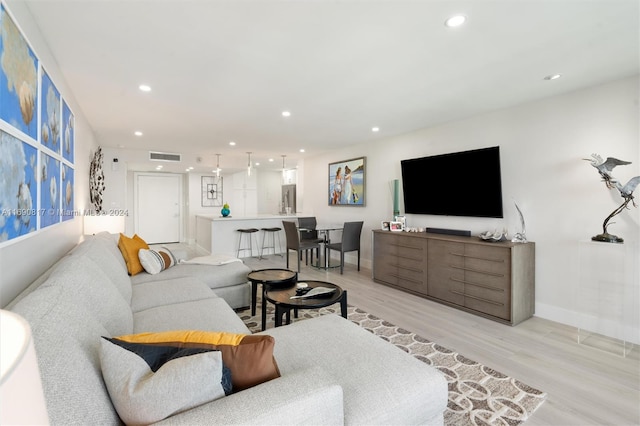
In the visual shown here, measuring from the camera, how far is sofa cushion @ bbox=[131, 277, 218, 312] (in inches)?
92.3

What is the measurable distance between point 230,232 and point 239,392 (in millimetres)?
5899

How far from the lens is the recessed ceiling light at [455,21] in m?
1.87

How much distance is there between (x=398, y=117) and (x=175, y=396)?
388 centimetres

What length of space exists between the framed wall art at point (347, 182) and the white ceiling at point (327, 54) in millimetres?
1907

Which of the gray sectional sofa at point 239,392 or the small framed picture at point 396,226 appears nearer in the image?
the gray sectional sofa at point 239,392

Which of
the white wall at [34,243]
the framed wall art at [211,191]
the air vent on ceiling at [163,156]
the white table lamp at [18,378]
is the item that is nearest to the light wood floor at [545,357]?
the white table lamp at [18,378]

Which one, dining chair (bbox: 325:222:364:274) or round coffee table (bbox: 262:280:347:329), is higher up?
dining chair (bbox: 325:222:364:274)

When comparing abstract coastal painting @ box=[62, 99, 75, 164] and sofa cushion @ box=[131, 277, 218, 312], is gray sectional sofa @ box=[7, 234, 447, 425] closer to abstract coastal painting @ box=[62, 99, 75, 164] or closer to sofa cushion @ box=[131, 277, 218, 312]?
sofa cushion @ box=[131, 277, 218, 312]

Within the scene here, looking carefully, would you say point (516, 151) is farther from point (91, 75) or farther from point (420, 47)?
point (91, 75)

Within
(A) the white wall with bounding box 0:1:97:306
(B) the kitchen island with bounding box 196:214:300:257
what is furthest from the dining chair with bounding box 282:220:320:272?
(A) the white wall with bounding box 0:1:97:306

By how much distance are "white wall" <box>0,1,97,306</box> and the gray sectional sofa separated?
18cm

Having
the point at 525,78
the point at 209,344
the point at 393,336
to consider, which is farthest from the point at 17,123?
the point at 525,78

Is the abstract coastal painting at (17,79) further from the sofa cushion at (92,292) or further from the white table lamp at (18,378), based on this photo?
the white table lamp at (18,378)

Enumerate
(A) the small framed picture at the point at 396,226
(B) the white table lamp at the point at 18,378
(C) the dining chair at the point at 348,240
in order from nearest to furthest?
(B) the white table lamp at the point at 18,378
(A) the small framed picture at the point at 396,226
(C) the dining chair at the point at 348,240
